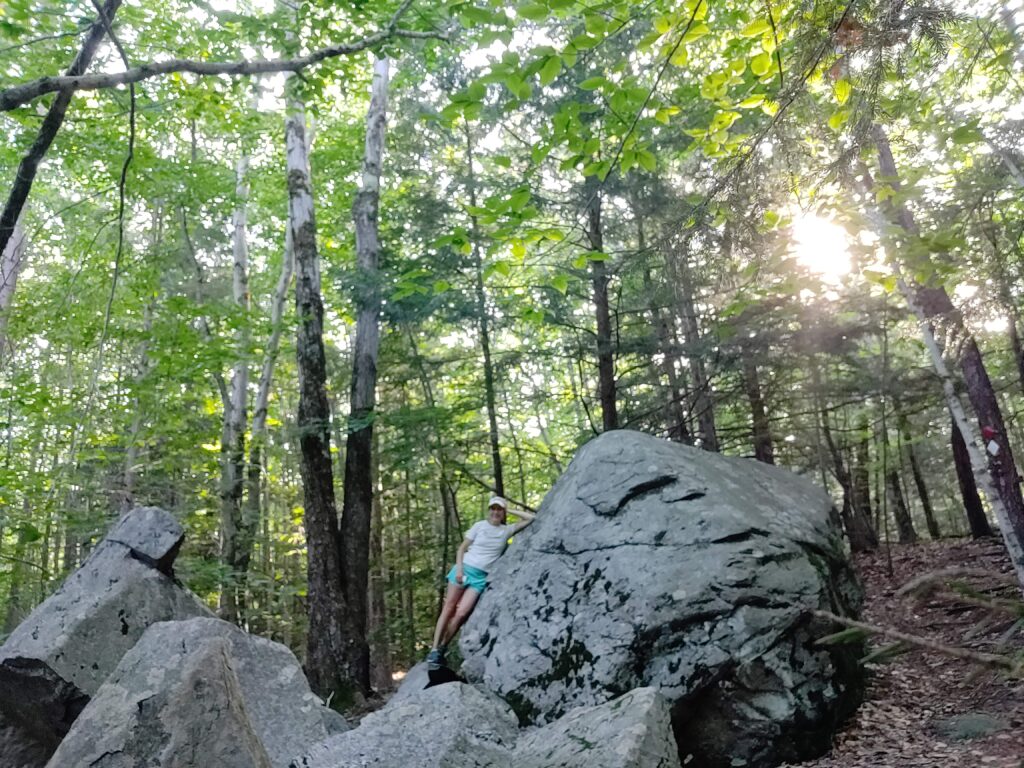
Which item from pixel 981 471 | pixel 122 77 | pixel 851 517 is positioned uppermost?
pixel 122 77

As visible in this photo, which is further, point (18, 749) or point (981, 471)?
point (981, 471)

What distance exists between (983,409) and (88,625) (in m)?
10.9

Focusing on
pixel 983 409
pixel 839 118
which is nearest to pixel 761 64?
pixel 839 118

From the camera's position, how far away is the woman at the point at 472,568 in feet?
22.4

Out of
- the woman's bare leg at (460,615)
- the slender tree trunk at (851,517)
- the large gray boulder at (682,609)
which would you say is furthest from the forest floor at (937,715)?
the slender tree trunk at (851,517)

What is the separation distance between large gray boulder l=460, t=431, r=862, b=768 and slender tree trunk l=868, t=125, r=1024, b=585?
1.74 metres

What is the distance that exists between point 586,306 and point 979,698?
13.8 meters

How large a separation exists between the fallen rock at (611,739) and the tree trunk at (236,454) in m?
6.31

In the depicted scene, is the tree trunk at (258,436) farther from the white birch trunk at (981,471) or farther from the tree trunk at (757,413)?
the white birch trunk at (981,471)

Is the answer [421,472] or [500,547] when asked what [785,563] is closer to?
[500,547]

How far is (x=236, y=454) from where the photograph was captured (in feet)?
38.2

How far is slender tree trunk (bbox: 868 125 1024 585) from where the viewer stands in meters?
6.66

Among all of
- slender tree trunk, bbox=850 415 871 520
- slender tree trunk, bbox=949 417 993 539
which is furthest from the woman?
slender tree trunk, bbox=850 415 871 520

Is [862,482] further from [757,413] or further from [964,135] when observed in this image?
[964,135]
